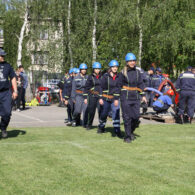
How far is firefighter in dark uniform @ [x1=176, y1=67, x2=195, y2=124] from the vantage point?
15.3 meters

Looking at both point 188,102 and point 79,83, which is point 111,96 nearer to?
point 79,83

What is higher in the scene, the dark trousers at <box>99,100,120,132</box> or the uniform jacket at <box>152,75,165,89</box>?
the uniform jacket at <box>152,75,165,89</box>

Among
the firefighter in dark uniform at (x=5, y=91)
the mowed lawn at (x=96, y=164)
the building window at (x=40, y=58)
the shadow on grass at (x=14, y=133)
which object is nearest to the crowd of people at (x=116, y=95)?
the mowed lawn at (x=96, y=164)

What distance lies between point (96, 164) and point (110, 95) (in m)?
4.57

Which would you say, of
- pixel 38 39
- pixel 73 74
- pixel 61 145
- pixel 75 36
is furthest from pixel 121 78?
pixel 38 39

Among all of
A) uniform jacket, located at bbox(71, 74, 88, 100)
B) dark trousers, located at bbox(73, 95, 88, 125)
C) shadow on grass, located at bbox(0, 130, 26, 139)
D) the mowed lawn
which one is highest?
uniform jacket, located at bbox(71, 74, 88, 100)

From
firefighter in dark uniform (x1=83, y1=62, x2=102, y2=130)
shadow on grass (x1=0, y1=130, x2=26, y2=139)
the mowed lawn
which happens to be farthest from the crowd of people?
shadow on grass (x1=0, y1=130, x2=26, y2=139)

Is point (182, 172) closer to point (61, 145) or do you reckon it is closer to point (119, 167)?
point (119, 167)

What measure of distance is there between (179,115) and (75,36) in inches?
585

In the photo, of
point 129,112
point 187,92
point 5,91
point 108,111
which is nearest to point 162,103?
point 187,92

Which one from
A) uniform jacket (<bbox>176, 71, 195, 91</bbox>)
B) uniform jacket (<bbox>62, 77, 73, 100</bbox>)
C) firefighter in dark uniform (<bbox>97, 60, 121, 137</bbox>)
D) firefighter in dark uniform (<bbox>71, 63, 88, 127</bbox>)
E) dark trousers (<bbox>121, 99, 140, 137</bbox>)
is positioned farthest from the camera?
uniform jacket (<bbox>176, 71, 195, 91</bbox>)

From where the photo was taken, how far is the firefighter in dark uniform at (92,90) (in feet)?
43.4

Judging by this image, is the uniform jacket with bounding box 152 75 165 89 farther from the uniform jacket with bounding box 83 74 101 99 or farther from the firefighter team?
the uniform jacket with bounding box 83 74 101 99

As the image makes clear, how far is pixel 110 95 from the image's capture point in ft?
39.3
